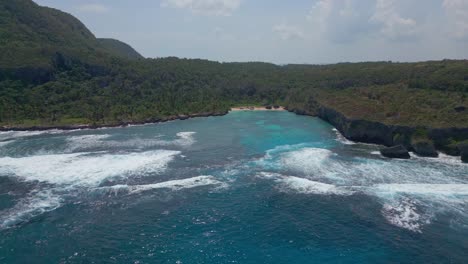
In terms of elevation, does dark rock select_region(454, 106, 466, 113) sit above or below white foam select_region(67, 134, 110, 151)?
above

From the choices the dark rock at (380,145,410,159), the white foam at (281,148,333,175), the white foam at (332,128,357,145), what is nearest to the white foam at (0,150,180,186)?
the white foam at (281,148,333,175)

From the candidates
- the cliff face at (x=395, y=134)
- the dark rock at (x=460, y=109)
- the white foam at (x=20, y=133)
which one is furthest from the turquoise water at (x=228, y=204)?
the dark rock at (x=460, y=109)

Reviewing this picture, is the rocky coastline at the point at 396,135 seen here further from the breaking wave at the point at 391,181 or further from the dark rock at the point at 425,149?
the breaking wave at the point at 391,181

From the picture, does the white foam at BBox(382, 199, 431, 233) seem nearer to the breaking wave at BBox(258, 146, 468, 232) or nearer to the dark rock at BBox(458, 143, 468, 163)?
the breaking wave at BBox(258, 146, 468, 232)

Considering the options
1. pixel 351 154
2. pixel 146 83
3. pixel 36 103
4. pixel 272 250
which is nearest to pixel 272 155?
pixel 351 154

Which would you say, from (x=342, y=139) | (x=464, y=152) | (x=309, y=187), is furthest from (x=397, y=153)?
(x=309, y=187)

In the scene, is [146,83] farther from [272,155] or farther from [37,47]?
[272,155]
